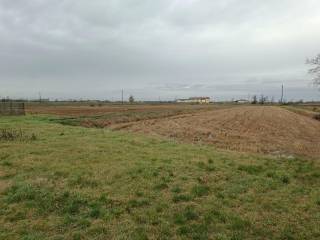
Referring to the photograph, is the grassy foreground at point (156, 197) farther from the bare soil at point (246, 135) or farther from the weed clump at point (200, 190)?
the bare soil at point (246, 135)

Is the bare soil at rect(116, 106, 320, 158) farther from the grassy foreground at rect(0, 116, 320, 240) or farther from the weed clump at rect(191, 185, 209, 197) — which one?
the weed clump at rect(191, 185, 209, 197)

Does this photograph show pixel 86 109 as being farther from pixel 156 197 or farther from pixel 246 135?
pixel 156 197

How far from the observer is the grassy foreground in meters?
5.87

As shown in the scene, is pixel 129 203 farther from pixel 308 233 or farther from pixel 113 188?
pixel 308 233

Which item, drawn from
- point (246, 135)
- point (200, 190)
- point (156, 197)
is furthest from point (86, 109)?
point (156, 197)

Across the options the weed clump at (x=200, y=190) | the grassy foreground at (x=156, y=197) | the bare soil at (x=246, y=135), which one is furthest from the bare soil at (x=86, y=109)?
the weed clump at (x=200, y=190)

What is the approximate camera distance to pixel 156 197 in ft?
25.1

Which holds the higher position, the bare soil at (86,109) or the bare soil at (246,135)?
the bare soil at (86,109)

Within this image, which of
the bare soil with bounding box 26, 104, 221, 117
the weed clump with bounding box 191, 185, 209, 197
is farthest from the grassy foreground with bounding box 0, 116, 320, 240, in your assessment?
the bare soil with bounding box 26, 104, 221, 117

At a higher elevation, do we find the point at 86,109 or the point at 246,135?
the point at 86,109

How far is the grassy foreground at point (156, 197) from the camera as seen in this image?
5.87m

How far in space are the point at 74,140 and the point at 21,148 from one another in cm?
299

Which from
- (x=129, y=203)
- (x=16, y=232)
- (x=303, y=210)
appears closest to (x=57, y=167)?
(x=129, y=203)

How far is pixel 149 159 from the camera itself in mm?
11961
